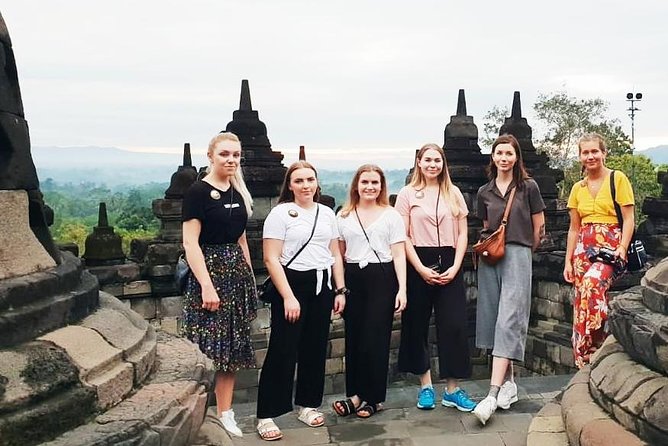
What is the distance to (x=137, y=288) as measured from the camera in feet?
22.0

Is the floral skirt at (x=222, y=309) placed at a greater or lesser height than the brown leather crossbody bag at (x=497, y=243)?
lesser

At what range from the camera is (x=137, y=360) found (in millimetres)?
2900

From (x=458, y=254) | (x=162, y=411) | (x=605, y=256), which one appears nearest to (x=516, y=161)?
(x=458, y=254)

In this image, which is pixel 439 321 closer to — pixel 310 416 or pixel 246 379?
pixel 310 416

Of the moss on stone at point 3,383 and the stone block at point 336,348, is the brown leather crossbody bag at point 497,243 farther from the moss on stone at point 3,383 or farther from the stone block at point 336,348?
the stone block at point 336,348

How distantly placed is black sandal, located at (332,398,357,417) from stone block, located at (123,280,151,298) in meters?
2.91

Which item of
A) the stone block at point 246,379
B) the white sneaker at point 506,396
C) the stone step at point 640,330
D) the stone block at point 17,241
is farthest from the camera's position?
the stone block at point 246,379

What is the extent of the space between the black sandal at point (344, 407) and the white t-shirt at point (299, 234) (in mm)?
947

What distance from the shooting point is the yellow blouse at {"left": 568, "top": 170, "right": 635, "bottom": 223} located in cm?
→ 428

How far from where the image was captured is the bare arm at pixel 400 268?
4254 millimetres

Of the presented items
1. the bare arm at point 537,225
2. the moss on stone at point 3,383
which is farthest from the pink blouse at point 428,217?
the moss on stone at point 3,383

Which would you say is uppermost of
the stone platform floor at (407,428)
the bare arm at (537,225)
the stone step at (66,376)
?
the bare arm at (537,225)

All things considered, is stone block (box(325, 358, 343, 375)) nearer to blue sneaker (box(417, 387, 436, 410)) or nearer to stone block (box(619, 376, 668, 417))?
blue sneaker (box(417, 387, 436, 410))

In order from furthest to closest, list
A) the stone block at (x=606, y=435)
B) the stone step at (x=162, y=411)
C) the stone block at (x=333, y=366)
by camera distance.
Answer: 1. the stone block at (x=333, y=366)
2. the stone block at (x=606, y=435)
3. the stone step at (x=162, y=411)
